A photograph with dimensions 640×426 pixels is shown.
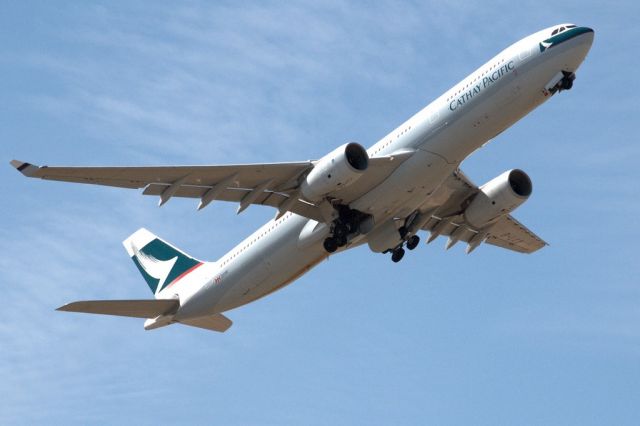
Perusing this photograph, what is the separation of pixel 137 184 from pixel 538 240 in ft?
59.0

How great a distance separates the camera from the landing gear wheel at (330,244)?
128 ft

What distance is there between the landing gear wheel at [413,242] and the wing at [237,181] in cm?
415

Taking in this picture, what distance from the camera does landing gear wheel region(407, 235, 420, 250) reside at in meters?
41.8

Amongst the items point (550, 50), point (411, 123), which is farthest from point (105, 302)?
point (550, 50)

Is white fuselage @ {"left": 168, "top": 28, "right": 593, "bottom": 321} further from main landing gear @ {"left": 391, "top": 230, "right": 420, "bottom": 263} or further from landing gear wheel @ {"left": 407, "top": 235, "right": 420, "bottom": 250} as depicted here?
landing gear wheel @ {"left": 407, "top": 235, "right": 420, "bottom": 250}

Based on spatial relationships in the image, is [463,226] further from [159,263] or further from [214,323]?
[159,263]

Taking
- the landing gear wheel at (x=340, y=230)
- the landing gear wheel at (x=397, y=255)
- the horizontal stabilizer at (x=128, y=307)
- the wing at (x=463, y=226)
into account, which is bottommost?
the horizontal stabilizer at (x=128, y=307)

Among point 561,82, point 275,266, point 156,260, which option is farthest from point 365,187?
point 156,260

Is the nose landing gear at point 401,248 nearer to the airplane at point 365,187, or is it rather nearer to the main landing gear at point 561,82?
the airplane at point 365,187

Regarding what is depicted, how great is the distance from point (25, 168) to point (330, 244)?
440 inches

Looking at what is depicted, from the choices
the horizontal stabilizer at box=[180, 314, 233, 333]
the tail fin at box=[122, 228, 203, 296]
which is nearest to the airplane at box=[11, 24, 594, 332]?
the horizontal stabilizer at box=[180, 314, 233, 333]

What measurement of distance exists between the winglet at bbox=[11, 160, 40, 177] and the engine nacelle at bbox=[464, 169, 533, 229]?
16.7 meters

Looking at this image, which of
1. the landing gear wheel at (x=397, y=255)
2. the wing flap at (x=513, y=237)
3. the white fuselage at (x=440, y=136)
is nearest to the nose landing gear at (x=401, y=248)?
the landing gear wheel at (x=397, y=255)

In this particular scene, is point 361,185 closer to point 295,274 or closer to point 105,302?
point 295,274
